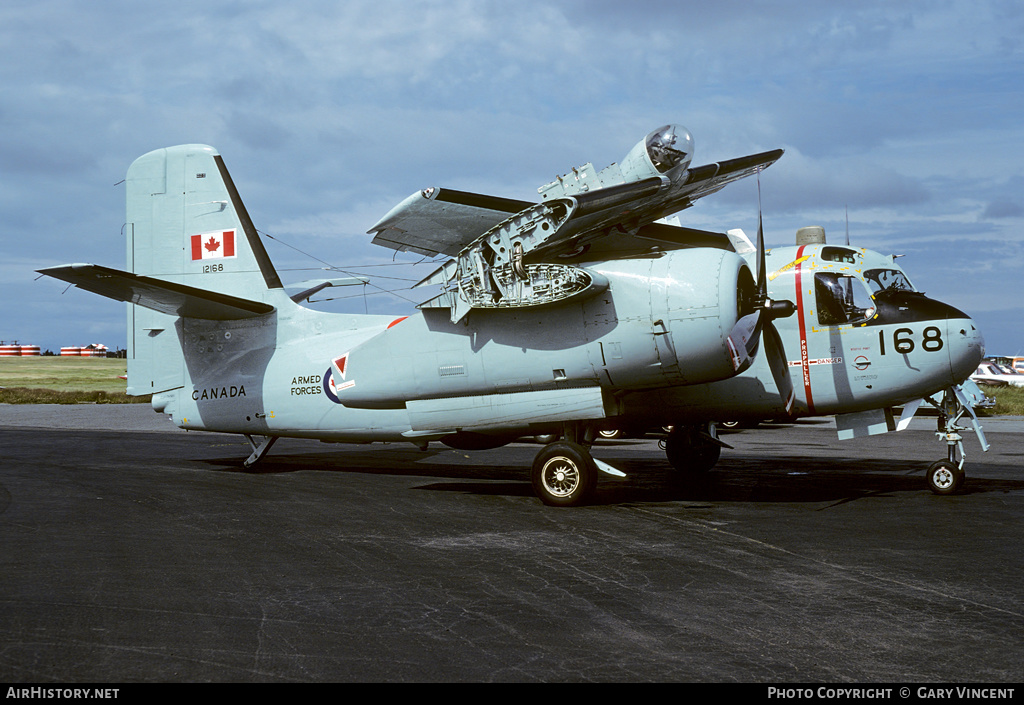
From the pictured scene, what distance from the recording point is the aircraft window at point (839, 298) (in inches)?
573

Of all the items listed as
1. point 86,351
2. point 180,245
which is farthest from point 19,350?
point 180,245

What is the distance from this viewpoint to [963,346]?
1384 cm

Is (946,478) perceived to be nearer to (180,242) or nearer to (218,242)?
(218,242)

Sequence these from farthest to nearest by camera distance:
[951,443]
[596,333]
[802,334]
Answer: [802,334] < [951,443] < [596,333]

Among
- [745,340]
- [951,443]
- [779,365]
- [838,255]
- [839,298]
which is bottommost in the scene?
[951,443]

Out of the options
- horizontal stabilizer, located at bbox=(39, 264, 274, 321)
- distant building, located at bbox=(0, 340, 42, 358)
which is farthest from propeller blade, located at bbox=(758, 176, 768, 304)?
distant building, located at bbox=(0, 340, 42, 358)

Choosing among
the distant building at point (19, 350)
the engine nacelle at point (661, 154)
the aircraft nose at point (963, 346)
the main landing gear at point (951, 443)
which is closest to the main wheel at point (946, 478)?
the main landing gear at point (951, 443)

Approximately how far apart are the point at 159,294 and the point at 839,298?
12124 millimetres

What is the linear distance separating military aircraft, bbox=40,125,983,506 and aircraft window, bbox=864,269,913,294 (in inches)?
1.0

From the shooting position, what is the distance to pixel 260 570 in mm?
9070

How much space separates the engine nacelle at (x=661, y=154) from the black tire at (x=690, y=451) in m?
6.29

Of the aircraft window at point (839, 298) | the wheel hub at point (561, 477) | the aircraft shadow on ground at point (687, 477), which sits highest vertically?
the aircraft window at point (839, 298)

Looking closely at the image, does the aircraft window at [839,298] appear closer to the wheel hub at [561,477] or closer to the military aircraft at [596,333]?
the military aircraft at [596,333]

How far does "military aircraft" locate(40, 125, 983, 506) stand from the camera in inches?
514
